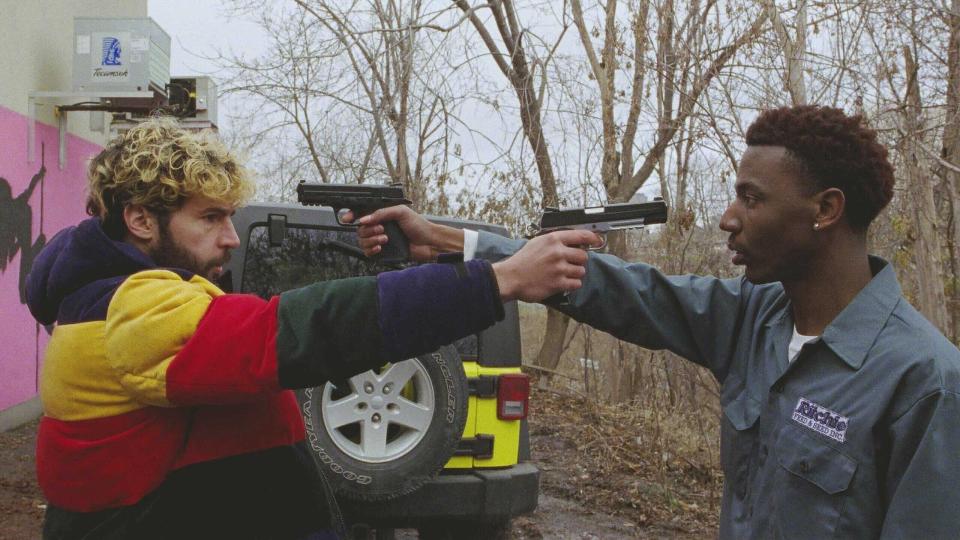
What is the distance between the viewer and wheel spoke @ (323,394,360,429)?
13.2ft

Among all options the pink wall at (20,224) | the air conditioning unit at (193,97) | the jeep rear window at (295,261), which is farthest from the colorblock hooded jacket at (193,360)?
the air conditioning unit at (193,97)

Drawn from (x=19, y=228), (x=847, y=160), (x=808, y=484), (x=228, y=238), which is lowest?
(x=19, y=228)

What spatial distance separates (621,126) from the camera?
32.4ft

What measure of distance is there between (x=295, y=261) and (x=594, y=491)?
3.42m

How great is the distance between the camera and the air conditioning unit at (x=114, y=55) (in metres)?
9.73

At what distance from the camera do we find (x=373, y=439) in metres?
4.07

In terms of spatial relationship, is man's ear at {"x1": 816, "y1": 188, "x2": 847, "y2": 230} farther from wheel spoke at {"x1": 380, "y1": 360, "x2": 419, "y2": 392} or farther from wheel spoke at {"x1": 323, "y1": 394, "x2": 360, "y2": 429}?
wheel spoke at {"x1": 323, "y1": 394, "x2": 360, "y2": 429}

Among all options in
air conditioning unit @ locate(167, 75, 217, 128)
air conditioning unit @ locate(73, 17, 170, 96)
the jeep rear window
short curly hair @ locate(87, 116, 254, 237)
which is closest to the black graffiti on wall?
air conditioning unit @ locate(73, 17, 170, 96)

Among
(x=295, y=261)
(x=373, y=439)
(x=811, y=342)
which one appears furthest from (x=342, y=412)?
(x=811, y=342)

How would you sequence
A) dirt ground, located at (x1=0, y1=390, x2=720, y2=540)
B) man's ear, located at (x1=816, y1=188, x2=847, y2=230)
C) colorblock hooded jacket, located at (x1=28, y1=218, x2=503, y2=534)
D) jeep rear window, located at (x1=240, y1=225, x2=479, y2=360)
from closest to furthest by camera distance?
1. colorblock hooded jacket, located at (x1=28, y1=218, x2=503, y2=534)
2. man's ear, located at (x1=816, y1=188, x2=847, y2=230)
3. jeep rear window, located at (x1=240, y1=225, x2=479, y2=360)
4. dirt ground, located at (x1=0, y1=390, x2=720, y2=540)

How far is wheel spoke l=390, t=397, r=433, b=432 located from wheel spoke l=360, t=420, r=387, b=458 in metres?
0.07

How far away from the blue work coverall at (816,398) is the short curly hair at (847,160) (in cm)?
14

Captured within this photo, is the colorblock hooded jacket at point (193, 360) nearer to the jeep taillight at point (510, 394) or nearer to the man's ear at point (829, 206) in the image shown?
the man's ear at point (829, 206)

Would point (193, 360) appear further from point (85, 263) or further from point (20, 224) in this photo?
point (20, 224)
